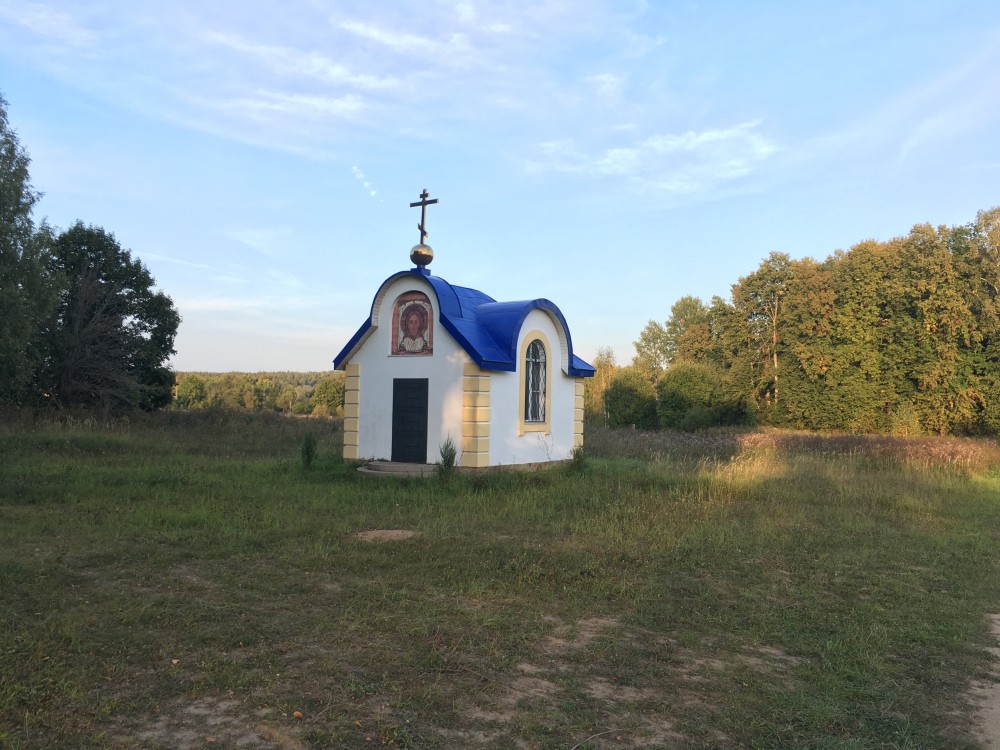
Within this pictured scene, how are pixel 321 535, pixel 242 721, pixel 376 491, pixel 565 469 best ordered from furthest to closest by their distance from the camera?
pixel 565 469 → pixel 376 491 → pixel 321 535 → pixel 242 721

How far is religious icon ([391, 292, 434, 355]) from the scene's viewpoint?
14.7 metres

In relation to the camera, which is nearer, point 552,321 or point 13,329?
point 552,321

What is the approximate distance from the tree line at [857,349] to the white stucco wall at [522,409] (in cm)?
2215

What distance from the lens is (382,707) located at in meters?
3.95

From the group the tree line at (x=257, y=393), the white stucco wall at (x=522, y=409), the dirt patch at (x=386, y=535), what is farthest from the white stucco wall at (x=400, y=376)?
the tree line at (x=257, y=393)

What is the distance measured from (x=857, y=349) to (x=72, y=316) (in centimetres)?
3527

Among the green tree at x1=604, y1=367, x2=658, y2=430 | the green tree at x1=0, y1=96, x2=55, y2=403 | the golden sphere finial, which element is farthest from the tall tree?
the green tree at x1=0, y1=96, x2=55, y2=403

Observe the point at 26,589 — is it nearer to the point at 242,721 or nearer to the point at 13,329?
the point at 242,721

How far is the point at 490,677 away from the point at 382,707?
78cm

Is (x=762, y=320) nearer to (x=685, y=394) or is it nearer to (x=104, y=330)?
(x=685, y=394)

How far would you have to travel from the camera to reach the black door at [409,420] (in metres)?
14.6

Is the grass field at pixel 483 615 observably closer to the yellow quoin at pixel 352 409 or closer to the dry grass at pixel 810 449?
the yellow quoin at pixel 352 409

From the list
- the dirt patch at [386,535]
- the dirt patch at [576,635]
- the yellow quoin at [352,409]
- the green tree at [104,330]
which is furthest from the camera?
the green tree at [104,330]

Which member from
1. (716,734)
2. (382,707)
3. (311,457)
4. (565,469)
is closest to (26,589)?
(382,707)
